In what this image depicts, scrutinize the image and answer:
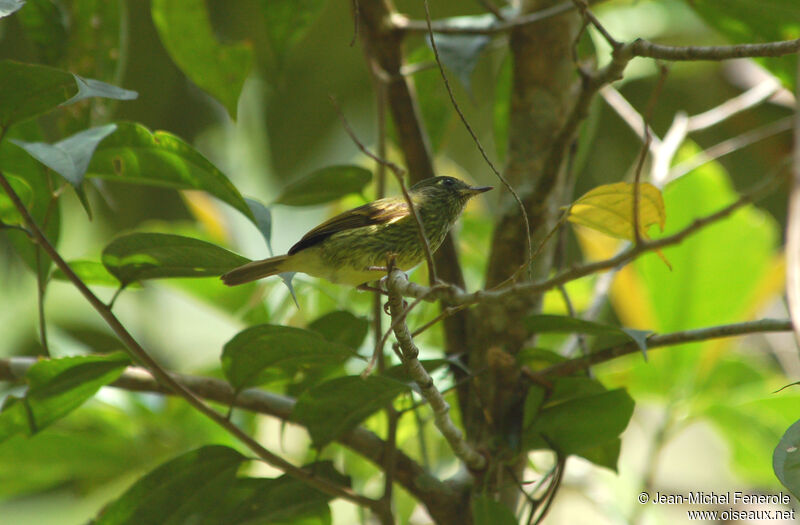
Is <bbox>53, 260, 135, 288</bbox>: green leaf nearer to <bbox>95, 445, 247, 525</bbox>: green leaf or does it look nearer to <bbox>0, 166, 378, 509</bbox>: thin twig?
<bbox>0, 166, 378, 509</bbox>: thin twig

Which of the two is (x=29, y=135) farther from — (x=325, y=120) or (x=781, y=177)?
(x=325, y=120)

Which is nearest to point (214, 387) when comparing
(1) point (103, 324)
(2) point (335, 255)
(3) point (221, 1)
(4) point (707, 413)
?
(2) point (335, 255)

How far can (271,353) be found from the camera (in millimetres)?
1314

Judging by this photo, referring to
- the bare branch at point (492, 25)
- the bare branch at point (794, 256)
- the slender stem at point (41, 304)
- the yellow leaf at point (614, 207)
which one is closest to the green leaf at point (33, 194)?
the slender stem at point (41, 304)

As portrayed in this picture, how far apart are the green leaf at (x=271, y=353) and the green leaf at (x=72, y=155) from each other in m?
0.35

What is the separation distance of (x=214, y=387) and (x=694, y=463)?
141 inches

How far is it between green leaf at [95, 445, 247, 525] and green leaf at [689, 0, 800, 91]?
4.44 ft

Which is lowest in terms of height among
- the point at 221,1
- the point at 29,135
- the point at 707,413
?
→ the point at 707,413

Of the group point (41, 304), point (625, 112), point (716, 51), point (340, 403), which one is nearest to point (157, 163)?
point (41, 304)

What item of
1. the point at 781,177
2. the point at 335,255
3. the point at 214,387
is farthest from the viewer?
the point at 335,255

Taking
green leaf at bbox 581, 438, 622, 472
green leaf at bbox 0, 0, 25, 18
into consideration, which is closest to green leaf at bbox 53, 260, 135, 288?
green leaf at bbox 0, 0, 25, 18

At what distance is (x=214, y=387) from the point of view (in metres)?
1.43

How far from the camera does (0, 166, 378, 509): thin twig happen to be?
1.14 meters

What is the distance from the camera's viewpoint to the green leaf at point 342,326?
1.51 metres
